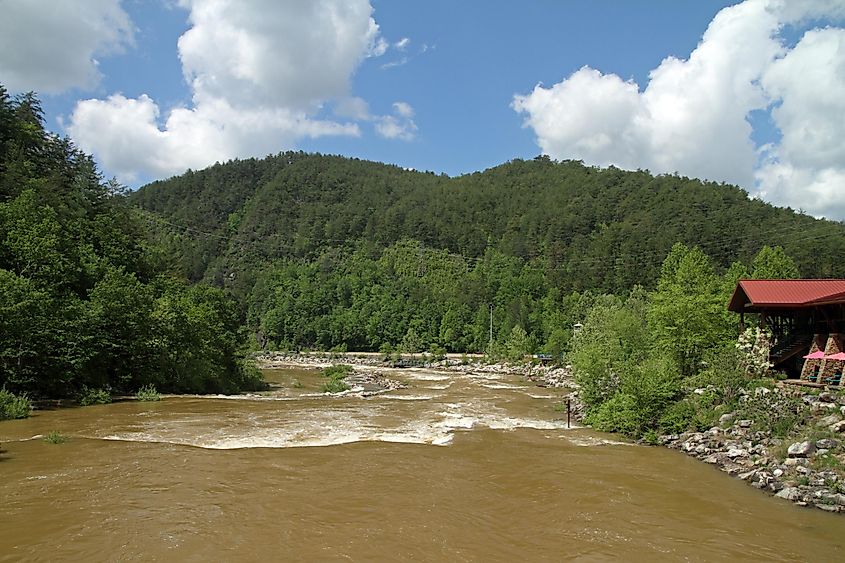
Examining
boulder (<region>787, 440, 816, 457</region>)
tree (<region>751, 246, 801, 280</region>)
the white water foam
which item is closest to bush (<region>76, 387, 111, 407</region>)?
the white water foam

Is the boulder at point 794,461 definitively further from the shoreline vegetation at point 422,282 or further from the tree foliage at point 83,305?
the tree foliage at point 83,305

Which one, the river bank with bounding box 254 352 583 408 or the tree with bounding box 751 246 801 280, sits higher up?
the tree with bounding box 751 246 801 280

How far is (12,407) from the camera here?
2088cm

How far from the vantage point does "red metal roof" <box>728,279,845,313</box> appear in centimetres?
2490

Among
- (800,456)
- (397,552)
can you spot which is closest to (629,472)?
(800,456)

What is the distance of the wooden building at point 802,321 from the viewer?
21.6m

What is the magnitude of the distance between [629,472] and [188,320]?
2727 cm

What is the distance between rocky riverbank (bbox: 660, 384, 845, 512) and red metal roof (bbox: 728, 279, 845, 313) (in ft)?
18.5

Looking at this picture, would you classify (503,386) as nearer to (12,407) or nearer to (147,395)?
(147,395)

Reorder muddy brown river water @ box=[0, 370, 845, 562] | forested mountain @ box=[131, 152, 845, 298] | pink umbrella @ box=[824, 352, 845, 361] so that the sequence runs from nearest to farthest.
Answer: muddy brown river water @ box=[0, 370, 845, 562]
pink umbrella @ box=[824, 352, 845, 361]
forested mountain @ box=[131, 152, 845, 298]

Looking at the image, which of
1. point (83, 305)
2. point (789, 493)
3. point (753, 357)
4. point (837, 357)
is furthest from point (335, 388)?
point (789, 493)

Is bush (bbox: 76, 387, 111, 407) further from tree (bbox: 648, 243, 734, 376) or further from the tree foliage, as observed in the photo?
tree (bbox: 648, 243, 734, 376)

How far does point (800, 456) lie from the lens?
48.5 feet

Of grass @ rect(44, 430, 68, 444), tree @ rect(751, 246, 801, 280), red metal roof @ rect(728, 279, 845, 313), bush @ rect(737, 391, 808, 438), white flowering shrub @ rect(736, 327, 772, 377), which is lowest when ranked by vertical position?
grass @ rect(44, 430, 68, 444)
